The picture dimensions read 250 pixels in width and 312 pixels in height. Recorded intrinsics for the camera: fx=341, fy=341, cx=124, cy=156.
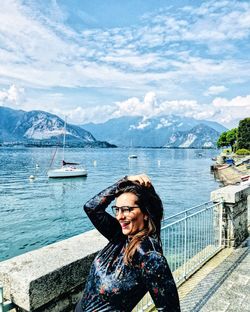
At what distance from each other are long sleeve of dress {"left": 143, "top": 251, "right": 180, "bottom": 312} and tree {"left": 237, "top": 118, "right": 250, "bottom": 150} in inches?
3184

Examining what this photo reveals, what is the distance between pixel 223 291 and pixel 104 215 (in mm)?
3515

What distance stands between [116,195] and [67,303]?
1.23 meters

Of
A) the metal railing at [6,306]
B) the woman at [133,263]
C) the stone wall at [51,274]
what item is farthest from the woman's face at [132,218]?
the metal railing at [6,306]

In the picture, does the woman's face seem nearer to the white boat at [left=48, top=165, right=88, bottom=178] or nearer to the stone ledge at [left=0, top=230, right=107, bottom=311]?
the stone ledge at [left=0, top=230, right=107, bottom=311]

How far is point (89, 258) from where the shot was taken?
314 centimetres

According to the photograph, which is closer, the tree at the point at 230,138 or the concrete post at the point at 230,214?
the concrete post at the point at 230,214

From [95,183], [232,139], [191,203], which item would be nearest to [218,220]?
[191,203]

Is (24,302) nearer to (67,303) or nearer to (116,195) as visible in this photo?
(67,303)

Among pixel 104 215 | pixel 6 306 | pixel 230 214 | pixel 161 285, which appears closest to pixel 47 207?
pixel 230 214

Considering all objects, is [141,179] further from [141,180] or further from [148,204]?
[148,204]

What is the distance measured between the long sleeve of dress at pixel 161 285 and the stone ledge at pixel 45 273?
110 centimetres

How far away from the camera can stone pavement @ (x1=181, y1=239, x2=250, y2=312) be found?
4766 millimetres

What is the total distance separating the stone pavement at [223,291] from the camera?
477 centimetres

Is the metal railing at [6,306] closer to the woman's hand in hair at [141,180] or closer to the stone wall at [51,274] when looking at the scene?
the stone wall at [51,274]
